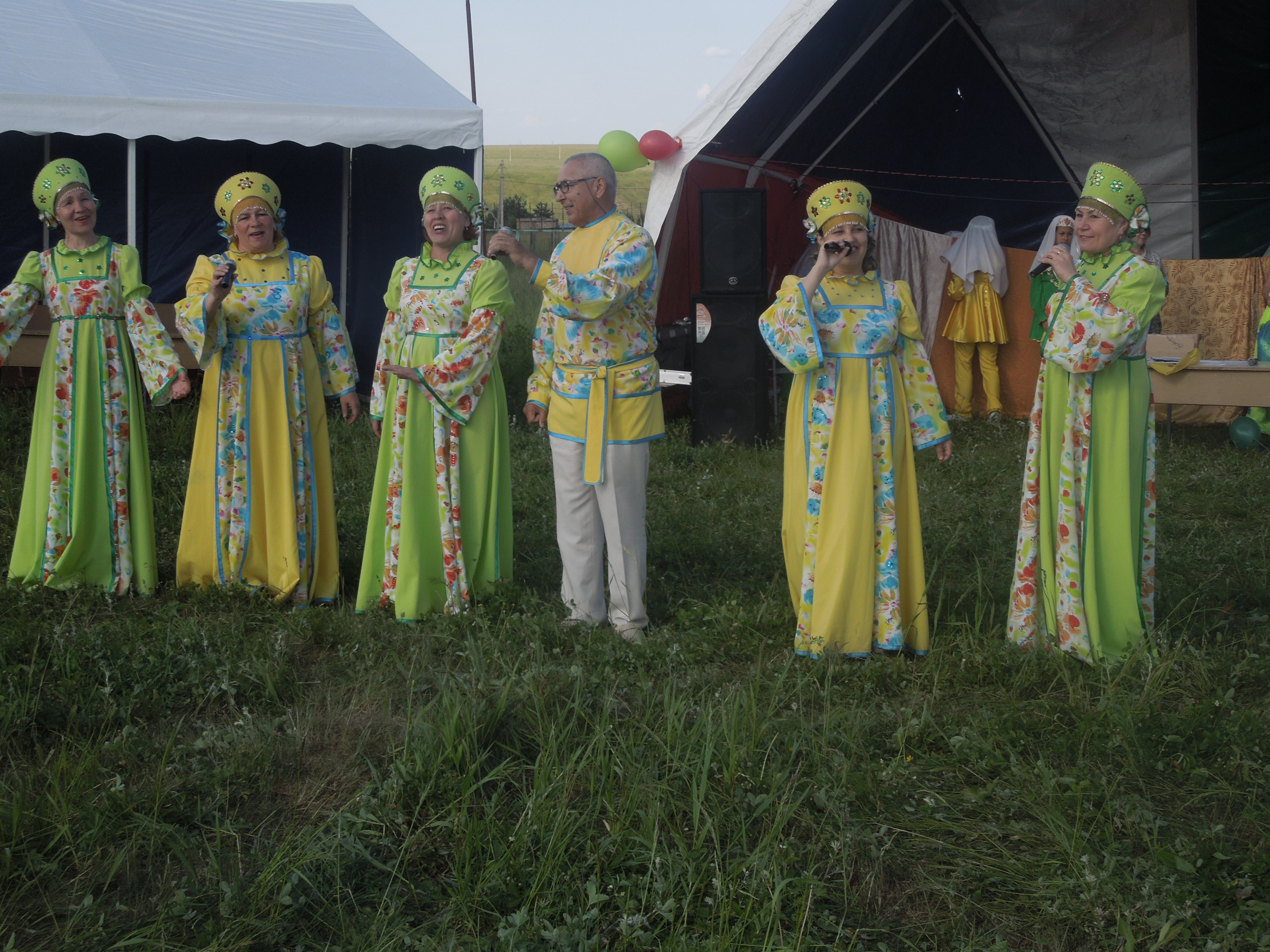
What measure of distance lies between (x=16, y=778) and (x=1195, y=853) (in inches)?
110

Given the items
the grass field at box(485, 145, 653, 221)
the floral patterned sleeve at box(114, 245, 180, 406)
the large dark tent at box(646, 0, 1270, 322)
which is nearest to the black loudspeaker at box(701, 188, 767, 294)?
the large dark tent at box(646, 0, 1270, 322)

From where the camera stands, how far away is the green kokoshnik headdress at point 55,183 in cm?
446

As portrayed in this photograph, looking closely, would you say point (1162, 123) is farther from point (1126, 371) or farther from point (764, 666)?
point (764, 666)

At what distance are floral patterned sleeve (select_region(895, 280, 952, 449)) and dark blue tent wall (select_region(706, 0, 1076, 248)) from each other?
4983 mm

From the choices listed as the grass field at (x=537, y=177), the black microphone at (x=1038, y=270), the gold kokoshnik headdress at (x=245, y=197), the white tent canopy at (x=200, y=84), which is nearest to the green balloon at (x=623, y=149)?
the white tent canopy at (x=200, y=84)

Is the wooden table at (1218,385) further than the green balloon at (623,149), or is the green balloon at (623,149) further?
the green balloon at (623,149)

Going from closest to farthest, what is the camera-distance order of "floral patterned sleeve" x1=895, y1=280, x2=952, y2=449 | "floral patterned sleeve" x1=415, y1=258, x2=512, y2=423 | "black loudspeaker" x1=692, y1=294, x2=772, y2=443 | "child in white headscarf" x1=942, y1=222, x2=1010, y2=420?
1. "floral patterned sleeve" x1=895, y1=280, x2=952, y2=449
2. "floral patterned sleeve" x1=415, y1=258, x2=512, y2=423
3. "black loudspeaker" x1=692, y1=294, x2=772, y2=443
4. "child in white headscarf" x1=942, y1=222, x2=1010, y2=420

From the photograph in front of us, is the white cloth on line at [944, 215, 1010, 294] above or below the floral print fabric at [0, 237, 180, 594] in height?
above

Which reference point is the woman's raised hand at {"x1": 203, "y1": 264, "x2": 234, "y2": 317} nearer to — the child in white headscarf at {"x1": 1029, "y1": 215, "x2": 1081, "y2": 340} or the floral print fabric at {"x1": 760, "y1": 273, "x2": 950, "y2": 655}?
the floral print fabric at {"x1": 760, "y1": 273, "x2": 950, "y2": 655}

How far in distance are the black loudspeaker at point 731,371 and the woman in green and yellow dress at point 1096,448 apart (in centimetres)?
407

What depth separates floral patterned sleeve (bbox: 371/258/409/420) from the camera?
13.9 feet

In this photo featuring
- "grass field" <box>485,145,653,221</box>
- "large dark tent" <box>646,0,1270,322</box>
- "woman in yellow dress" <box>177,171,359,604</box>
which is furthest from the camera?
"grass field" <box>485,145,653,221</box>

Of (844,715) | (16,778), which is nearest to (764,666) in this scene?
(844,715)

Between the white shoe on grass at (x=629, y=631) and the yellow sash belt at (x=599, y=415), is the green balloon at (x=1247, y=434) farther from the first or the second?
the yellow sash belt at (x=599, y=415)
